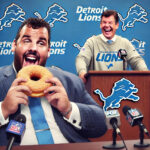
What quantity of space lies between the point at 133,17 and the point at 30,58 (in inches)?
137

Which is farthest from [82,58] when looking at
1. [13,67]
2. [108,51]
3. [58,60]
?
[13,67]

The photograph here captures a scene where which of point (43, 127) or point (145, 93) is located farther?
point (145, 93)

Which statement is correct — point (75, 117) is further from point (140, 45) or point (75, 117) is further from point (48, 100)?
point (140, 45)

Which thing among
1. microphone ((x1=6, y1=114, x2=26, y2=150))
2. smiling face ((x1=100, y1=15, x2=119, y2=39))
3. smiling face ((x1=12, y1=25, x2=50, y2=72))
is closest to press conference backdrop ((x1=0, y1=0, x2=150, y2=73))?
smiling face ((x1=100, y1=15, x2=119, y2=39))

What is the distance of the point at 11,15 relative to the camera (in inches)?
186

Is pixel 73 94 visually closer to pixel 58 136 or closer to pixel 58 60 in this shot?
pixel 58 136

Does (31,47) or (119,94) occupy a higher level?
(31,47)

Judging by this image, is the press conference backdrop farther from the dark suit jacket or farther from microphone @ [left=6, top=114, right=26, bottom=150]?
microphone @ [left=6, top=114, right=26, bottom=150]

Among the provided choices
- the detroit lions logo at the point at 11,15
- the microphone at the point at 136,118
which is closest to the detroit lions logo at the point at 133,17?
the detroit lions logo at the point at 11,15

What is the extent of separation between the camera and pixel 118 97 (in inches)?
112

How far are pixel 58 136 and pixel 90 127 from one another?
0.19m

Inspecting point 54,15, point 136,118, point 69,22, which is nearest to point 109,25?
point 69,22

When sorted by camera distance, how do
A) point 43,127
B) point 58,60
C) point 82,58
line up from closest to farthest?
point 43,127, point 82,58, point 58,60

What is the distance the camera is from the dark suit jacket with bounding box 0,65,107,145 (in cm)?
163
